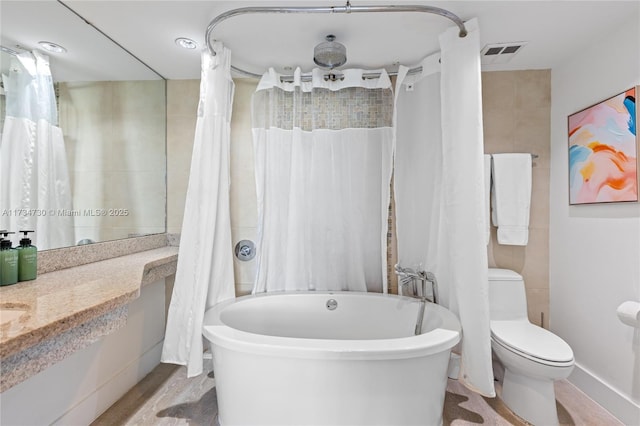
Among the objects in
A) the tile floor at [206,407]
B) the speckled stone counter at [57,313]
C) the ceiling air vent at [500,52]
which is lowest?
the tile floor at [206,407]

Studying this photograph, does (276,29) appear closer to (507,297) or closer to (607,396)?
(507,297)

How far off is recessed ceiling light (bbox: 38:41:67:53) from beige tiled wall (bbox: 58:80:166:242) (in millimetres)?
163

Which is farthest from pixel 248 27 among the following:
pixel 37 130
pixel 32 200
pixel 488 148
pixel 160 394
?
pixel 160 394

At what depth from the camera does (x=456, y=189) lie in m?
1.68

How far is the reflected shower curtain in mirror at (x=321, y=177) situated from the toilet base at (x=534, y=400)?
0.94 m

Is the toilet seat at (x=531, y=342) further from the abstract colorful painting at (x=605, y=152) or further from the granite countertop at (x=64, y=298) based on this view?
the granite countertop at (x=64, y=298)

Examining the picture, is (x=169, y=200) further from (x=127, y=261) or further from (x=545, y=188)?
(x=545, y=188)

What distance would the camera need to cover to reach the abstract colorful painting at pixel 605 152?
1669 mm

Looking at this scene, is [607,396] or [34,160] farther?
[607,396]

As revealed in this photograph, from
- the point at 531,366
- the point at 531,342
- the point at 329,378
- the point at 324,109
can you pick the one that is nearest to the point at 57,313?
the point at 329,378

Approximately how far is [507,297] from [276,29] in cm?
226

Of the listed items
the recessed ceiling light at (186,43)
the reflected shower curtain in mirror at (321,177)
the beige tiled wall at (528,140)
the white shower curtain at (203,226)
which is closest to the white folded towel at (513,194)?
the beige tiled wall at (528,140)

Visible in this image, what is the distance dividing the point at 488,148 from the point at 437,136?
59 cm

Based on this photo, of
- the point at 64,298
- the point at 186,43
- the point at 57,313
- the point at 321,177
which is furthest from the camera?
the point at 321,177
